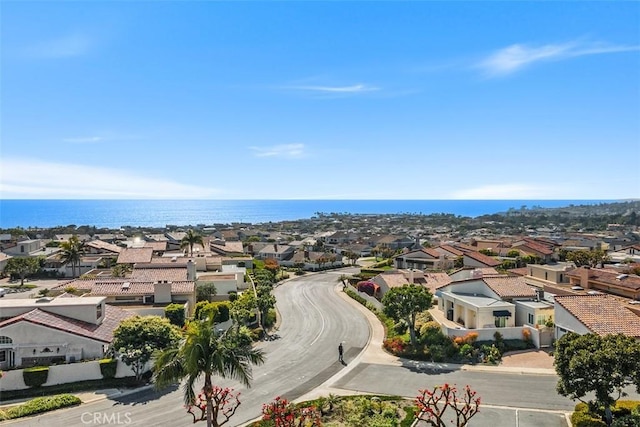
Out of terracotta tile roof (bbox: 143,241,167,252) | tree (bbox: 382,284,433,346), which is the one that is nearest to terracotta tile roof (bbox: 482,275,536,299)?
tree (bbox: 382,284,433,346)

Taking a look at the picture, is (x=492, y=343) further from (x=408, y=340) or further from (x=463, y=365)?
(x=408, y=340)

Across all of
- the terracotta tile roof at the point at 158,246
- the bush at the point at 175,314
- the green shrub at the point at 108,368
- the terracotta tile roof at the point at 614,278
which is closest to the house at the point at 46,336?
the green shrub at the point at 108,368

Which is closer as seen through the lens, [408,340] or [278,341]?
[408,340]

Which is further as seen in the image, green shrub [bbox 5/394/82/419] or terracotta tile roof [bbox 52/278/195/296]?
terracotta tile roof [bbox 52/278/195/296]

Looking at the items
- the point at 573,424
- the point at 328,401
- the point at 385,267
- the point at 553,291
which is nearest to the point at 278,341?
the point at 328,401

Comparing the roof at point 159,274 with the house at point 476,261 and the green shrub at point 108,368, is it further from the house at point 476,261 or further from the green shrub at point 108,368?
the house at point 476,261

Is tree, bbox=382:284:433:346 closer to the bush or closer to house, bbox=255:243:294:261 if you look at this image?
the bush
